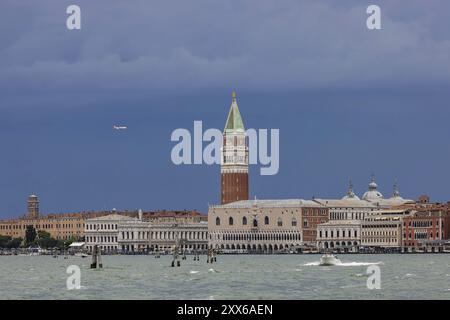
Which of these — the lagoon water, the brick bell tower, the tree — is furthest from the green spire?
the lagoon water

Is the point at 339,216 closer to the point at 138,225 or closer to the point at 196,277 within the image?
the point at 138,225

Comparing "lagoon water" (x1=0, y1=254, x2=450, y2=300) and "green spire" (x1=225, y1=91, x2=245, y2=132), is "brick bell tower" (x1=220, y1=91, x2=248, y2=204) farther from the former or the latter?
"lagoon water" (x1=0, y1=254, x2=450, y2=300)

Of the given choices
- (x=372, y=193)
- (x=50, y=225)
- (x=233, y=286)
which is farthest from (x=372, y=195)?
(x=233, y=286)

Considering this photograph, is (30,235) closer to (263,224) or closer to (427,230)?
(263,224)

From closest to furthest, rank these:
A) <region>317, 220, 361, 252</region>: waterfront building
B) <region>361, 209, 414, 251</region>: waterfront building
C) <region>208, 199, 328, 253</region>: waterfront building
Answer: <region>361, 209, 414, 251</region>: waterfront building
<region>317, 220, 361, 252</region>: waterfront building
<region>208, 199, 328, 253</region>: waterfront building
